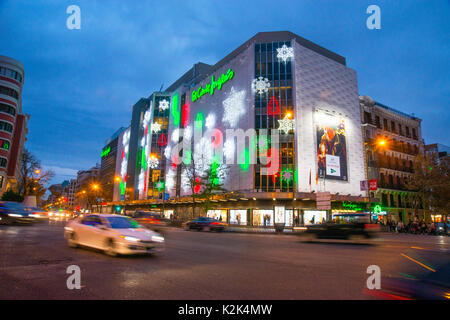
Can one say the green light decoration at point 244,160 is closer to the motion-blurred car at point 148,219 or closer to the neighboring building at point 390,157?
the neighboring building at point 390,157

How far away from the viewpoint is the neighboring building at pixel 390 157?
4928cm

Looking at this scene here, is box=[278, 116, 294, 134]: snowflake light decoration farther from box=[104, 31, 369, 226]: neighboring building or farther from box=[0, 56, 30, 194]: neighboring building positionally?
box=[0, 56, 30, 194]: neighboring building

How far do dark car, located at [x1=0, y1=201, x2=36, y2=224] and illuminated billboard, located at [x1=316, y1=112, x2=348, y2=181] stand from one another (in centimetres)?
3707

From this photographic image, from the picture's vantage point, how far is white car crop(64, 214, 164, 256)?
29.3ft

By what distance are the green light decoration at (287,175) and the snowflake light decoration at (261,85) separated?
531 inches

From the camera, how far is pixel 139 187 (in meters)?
77.0

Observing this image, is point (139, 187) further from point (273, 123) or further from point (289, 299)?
point (289, 299)

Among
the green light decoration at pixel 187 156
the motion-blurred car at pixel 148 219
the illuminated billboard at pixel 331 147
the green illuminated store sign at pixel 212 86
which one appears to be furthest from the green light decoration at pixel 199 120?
the motion-blurred car at pixel 148 219

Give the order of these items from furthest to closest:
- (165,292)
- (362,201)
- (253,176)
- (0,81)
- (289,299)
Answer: (0,81)
(362,201)
(253,176)
(165,292)
(289,299)

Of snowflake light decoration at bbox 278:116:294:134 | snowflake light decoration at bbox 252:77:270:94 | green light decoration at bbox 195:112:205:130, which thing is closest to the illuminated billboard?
snowflake light decoration at bbox 278:116:294:134

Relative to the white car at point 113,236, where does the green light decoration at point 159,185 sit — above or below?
above

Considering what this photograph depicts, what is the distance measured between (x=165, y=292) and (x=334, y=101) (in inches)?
1922

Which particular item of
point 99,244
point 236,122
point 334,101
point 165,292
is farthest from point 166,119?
point 165,292
